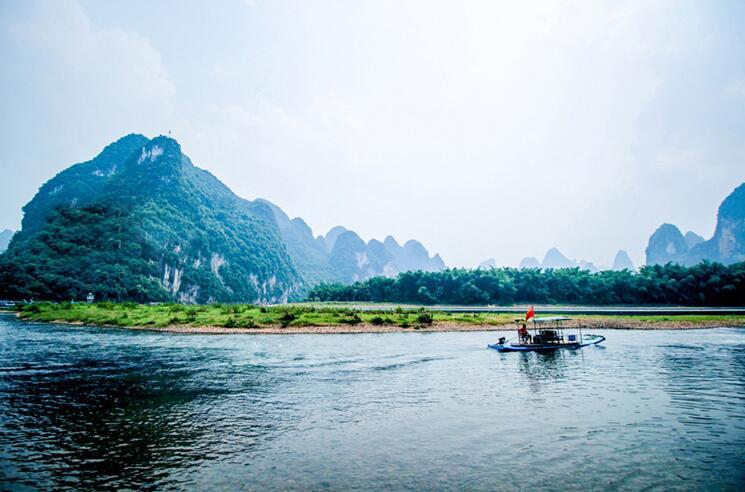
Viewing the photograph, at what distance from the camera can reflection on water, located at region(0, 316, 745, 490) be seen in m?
11.4

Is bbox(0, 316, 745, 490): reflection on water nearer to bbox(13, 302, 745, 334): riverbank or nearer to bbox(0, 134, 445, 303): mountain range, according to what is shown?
bbox(13, 302, 745, 334): riverbank

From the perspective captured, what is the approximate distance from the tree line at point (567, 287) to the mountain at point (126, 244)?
61.8m

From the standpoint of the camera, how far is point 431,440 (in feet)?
46.8

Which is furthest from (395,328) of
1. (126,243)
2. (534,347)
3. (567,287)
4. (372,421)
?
(126,243)

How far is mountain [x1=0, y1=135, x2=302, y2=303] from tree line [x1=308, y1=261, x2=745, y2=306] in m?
61.8

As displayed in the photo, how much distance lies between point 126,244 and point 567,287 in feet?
424

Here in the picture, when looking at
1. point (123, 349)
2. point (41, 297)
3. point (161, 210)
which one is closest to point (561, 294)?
point (123, 349)

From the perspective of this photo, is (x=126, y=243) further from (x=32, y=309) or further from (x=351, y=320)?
(x=351, y=320)

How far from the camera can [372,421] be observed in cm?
1645

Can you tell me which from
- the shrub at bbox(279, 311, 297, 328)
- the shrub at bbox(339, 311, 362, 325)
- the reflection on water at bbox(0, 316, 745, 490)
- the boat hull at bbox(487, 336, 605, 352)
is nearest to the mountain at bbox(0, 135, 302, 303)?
the shrub at bbox(279, 311, 297, 328)

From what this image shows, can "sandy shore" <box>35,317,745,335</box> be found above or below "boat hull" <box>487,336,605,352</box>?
above

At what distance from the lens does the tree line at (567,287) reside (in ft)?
276

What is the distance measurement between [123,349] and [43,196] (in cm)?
20640

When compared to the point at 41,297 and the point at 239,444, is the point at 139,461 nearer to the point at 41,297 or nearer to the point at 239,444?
the point at 239,444
